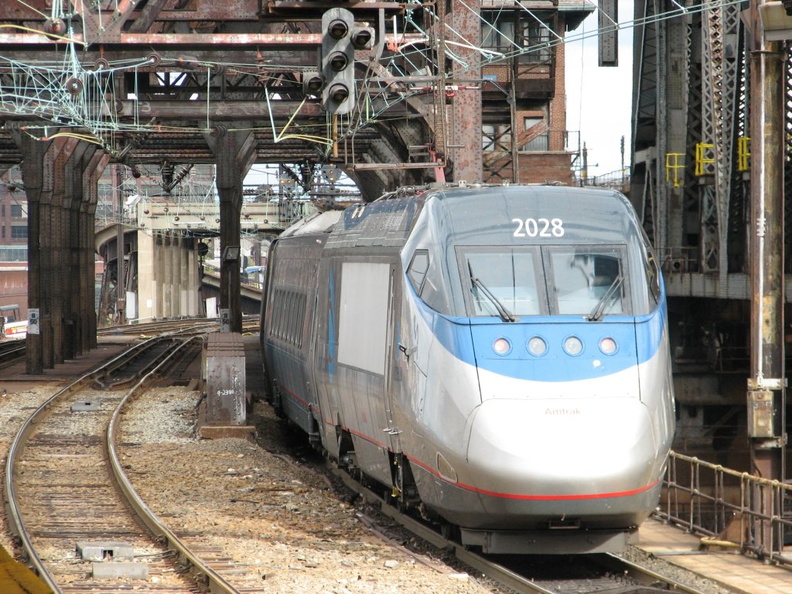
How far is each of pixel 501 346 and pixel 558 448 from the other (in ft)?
3.04

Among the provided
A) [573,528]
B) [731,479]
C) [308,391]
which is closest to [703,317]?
[731,479]

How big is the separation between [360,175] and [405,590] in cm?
2937

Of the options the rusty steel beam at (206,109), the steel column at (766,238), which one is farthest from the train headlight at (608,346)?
the rusty steel beam at (206,109)

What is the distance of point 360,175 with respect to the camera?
37844 millimetres

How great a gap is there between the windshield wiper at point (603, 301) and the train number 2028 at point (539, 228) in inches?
23.5

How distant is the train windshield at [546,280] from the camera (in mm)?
9938

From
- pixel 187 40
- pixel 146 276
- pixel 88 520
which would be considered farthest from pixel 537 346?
pixel 146 276

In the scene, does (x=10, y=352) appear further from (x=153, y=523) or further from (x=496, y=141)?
(x=153, y=523)

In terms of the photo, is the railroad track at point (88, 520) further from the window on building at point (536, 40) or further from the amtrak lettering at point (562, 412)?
the window on building at point (536, 40)

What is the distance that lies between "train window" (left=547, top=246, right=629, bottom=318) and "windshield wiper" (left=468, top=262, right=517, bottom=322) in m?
0.42

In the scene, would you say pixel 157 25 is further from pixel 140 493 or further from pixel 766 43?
pixel 766 43

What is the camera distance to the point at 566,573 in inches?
391

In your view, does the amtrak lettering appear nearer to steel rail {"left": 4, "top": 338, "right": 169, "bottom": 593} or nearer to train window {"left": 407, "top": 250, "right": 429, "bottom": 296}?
train window {"left": 407, "top": 250, "right": 429, "bottom": 296}

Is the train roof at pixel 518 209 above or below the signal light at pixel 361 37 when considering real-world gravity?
below
